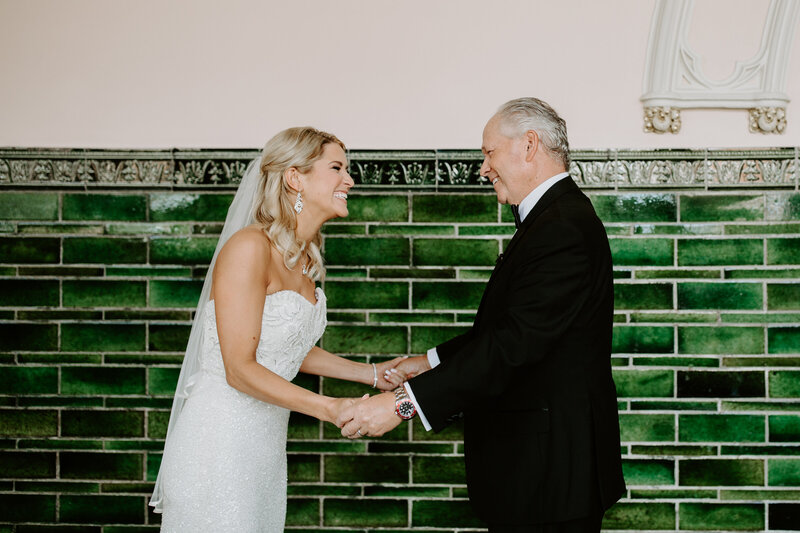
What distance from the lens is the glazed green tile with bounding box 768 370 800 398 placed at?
321cm

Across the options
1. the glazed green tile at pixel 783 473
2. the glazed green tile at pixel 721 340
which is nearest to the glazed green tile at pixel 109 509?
the glazed green tile at pixel 721 340

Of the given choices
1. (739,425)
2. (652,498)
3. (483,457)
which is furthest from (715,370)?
(483,457)

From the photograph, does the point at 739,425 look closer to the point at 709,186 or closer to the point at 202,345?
the point at 709,186

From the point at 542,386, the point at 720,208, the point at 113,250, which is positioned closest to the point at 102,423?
the point at 113,250

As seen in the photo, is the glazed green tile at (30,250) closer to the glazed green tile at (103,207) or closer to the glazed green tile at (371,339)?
the glazed green tile at (103,207)

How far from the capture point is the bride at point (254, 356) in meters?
2.27

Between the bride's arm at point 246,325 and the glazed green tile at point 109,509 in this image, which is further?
the glazed green tile at point 109,509

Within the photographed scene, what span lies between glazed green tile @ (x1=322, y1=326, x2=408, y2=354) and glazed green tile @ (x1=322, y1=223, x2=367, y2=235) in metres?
0.42

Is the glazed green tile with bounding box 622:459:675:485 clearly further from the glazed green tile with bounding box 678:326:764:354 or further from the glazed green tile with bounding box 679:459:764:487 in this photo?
the glazed green tile with bounding box 678:326:764:354

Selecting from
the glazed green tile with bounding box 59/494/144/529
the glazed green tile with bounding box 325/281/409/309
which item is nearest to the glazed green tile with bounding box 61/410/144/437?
the glazed green tile with bounding box 59/494/144/529

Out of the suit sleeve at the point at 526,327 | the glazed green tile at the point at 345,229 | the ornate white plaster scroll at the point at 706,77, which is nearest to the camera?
the suit sleeve at the point at 526,327

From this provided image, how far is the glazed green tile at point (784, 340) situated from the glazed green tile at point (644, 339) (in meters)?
0.43

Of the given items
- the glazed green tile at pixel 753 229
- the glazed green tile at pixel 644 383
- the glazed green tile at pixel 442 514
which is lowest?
the glazed green tile at pixel 442 514

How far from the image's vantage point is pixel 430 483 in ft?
10.7
